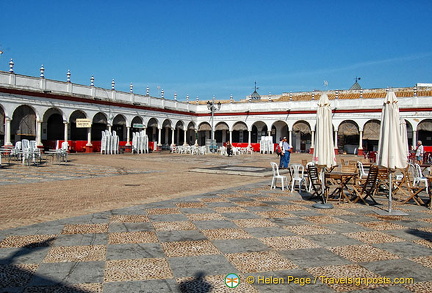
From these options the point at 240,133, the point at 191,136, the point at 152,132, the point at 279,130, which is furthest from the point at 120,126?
the point at 279,130

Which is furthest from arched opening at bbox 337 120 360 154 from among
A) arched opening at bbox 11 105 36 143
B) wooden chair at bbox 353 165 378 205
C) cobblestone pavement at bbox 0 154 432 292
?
cobblestone pavement at bbox 0 154 432 292

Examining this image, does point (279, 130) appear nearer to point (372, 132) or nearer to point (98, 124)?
point (372, 132)

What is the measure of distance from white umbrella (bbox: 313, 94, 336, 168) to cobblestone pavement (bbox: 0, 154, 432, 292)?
43.0 inches

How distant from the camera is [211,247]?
4.60m

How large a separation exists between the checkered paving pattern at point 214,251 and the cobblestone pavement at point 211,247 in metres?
0.01

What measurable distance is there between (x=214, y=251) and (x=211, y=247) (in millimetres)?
157

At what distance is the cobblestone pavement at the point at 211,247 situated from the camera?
138 inches

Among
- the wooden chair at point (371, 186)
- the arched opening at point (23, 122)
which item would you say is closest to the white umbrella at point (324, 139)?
the wooden chair at point (371, 186)

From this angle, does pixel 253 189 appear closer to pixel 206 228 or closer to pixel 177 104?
pixel 206 228

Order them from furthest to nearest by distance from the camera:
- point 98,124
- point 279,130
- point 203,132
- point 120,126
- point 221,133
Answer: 1. point 203,132
2. point 221,133
3. point 279,130
4. point 120,126
5. point 98,124

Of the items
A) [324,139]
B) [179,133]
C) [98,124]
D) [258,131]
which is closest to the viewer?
[324,139]

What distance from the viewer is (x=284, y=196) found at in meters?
9.10

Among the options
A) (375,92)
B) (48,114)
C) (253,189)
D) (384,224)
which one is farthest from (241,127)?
(384,224)

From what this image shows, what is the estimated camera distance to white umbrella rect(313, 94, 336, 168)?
27.1ft
